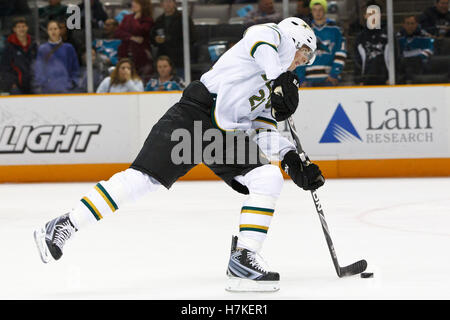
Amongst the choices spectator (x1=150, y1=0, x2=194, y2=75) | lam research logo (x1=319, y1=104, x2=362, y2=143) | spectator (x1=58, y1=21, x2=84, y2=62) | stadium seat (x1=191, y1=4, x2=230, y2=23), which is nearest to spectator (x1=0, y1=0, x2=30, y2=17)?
spectator (x1=58, y1=21, x2=84, y2=62)

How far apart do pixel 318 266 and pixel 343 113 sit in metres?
3.96

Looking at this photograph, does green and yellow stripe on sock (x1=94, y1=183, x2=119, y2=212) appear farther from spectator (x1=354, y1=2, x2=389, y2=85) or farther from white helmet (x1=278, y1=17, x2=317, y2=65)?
spectator (x1=354, y1=2, x2=389, y2=85)

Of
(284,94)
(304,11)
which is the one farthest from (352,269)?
Result: (304,11)

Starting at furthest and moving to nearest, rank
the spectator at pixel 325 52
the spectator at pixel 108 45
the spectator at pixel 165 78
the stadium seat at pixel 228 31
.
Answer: the spectator at pixel 108 45 → the spectator at pixel 165 78 → the stadium seat at pixel 228 31 → the spectator at pixel 325 52

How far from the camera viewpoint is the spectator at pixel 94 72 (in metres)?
7.34

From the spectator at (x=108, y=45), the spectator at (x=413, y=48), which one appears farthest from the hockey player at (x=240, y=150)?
the spectator at (x=108, y=45)

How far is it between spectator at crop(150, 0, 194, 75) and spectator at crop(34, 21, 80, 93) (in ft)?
2.59

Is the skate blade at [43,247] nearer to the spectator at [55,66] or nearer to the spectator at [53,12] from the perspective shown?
the spectator at [55,66]

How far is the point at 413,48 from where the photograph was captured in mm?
7027

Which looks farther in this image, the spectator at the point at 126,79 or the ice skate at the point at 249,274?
the spectator at the point at 126,79

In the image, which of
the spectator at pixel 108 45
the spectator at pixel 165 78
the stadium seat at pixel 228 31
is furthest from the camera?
the spectator at pixel 108 45

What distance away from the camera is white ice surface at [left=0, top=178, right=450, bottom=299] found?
2732 millimetres

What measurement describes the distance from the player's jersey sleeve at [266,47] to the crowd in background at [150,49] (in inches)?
166
